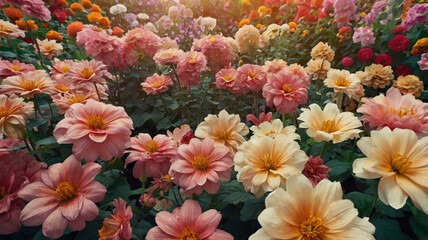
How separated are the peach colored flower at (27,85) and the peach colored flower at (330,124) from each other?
3.21 feet

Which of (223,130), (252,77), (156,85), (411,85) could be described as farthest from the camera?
(411,85)

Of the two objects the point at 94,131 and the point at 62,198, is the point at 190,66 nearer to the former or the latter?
the point at 94,131

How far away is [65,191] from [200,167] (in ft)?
1.27

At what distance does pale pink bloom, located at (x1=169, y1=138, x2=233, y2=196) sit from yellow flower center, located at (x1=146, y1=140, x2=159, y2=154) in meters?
0.10

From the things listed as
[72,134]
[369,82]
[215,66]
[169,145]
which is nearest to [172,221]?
[169,145]

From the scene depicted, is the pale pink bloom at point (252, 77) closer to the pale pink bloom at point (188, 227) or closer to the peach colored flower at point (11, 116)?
the pale pink bloom at point (188, 227)

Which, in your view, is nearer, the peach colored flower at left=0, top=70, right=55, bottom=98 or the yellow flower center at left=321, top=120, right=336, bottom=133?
the yellow flower center at left=321, top=120, right=336, bottom=133

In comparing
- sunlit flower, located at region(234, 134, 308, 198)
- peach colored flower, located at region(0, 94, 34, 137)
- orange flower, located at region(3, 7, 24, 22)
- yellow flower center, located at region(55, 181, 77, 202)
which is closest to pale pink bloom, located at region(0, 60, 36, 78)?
peach colored flower, located at region(0, 94, 34, 137)

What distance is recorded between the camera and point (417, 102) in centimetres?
85

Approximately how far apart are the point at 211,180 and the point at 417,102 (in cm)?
77

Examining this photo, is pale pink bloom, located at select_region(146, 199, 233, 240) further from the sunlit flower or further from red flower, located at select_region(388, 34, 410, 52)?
red flower, located at select_region(388, 34, 410, 52)

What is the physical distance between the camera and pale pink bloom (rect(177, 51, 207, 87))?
152 cm

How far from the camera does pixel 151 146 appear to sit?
32.9 inches

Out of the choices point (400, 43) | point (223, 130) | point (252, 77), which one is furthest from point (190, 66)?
point (400, 43)
